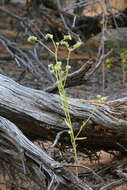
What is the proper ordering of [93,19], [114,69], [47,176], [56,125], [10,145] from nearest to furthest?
[47,176]
[10,145]
[56,125]
[114,69]
[93,19]

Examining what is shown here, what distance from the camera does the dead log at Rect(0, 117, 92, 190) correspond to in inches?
89.5

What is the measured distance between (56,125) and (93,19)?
655 centimetres

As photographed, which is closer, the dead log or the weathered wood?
the dead log

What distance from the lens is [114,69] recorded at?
810 centimetres

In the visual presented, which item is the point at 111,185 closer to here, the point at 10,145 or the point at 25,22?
the point at 10,145

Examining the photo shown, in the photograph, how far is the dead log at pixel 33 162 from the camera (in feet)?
7.46

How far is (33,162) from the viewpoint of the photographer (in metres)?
2.39

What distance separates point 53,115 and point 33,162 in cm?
59

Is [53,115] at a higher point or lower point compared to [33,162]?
higher

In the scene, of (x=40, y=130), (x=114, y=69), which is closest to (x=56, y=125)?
(x=40, y=130)

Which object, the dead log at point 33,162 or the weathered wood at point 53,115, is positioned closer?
the dead log at point 33,162

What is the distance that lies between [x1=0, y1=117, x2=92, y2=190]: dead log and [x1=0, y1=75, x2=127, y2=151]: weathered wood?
12.5 inches

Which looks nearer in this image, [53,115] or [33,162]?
[33,162]

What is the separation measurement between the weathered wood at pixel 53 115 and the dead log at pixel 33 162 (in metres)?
0.32
